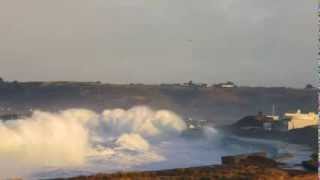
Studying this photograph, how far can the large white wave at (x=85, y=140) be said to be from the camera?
46.6m

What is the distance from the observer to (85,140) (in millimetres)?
58125

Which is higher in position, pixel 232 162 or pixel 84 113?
pixel 84 113

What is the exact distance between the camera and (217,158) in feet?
161

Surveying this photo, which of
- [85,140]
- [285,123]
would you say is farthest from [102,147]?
[285,123]

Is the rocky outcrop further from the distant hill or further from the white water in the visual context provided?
the distant hill

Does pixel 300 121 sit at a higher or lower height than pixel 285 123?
higher

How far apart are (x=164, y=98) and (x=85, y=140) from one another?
205 ft

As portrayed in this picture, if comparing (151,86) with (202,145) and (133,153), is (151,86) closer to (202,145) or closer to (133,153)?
(202,145)

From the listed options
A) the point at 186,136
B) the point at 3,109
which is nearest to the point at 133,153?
the point at 186,136

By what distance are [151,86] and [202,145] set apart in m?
80.4

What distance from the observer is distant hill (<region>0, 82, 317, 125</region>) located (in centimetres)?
10925

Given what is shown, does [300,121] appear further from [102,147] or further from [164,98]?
[164,98]

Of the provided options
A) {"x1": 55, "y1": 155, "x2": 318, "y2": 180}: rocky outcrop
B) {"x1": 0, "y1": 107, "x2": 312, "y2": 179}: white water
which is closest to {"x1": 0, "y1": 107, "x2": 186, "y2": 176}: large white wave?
{"x1": 0, "y1": 107, "x2": 312, "y2": 179}: white water

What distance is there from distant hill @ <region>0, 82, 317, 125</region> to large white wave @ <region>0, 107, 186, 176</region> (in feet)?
89.1
